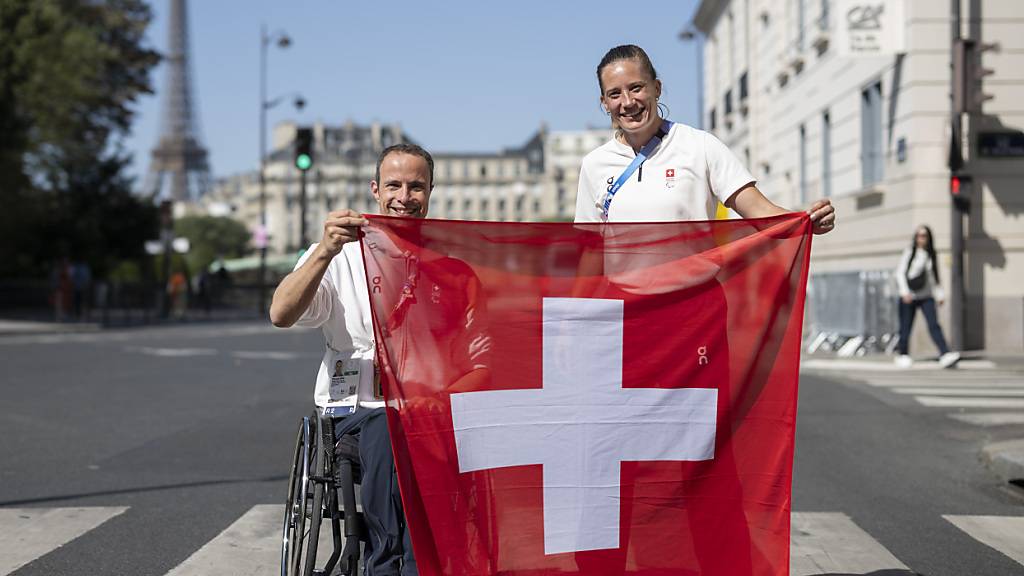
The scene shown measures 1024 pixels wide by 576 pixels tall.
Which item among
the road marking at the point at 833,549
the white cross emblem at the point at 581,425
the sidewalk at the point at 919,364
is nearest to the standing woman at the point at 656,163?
the white cross emblem at the point at 581,425

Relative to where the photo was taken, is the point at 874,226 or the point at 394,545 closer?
the point at 394,545

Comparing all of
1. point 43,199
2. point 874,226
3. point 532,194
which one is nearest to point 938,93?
point 874,226

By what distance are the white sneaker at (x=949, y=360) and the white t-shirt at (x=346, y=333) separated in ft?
43.4

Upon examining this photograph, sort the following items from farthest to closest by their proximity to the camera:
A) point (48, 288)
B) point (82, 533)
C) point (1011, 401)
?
point (48, 288)
point (1011, 401)
point (82, 533)

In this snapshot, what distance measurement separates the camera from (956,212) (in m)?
17.4

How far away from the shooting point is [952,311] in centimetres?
1742

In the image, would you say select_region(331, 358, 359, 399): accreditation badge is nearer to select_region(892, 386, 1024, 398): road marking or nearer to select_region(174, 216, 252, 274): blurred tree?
select_region(892, 386, 1024, 398): road marking

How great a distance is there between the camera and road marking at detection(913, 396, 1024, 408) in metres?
11.4

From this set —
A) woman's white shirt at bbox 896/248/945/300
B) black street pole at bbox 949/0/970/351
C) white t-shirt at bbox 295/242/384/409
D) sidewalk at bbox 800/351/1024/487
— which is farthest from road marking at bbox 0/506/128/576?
black street pole at bbox 949/0/970/351

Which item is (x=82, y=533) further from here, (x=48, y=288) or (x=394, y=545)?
(x=48, y=288)

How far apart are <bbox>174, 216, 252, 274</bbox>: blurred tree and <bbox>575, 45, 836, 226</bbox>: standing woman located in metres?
134

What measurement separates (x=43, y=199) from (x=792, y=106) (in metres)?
26.7

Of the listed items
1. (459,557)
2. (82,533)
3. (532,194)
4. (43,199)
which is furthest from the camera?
(532,194)

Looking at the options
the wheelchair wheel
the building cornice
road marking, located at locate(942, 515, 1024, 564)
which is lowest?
road marking, located at locate(942, 515, 1024, 564)
